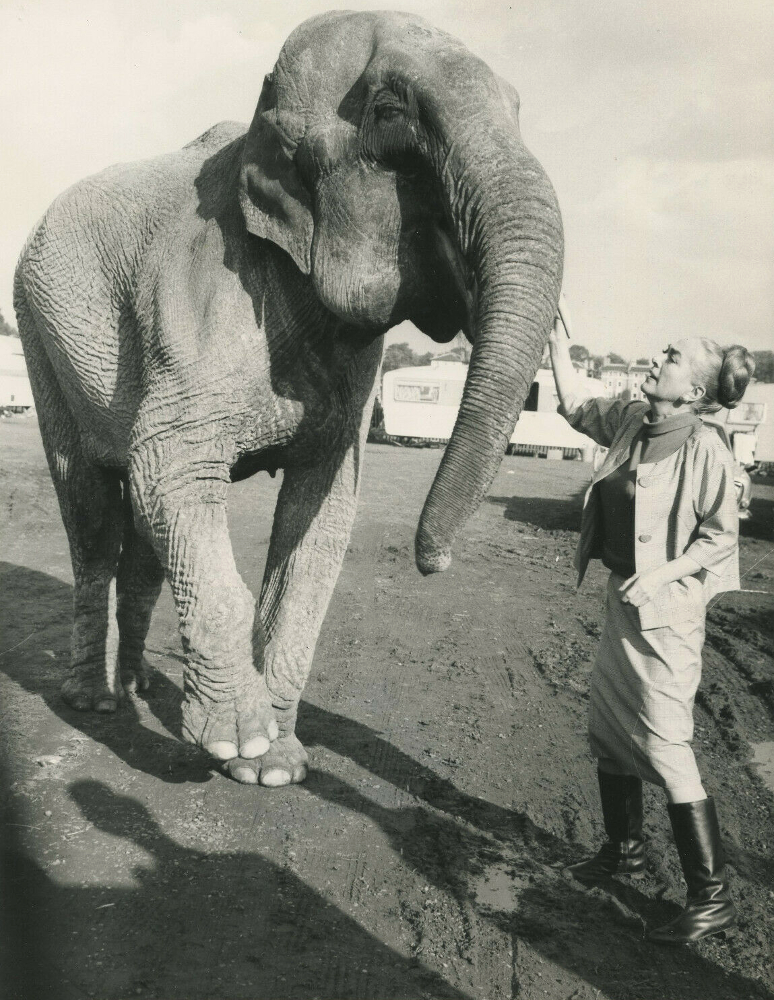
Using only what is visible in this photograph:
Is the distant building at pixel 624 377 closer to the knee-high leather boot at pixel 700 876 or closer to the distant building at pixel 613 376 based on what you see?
the distant building at pixel 613 376

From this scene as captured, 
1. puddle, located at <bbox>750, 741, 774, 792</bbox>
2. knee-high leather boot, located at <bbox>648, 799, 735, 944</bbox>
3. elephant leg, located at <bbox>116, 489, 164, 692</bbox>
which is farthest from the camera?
elephant leg, located at <bbox>116, 489, 164, 692</bbox>

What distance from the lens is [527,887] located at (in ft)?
11.5

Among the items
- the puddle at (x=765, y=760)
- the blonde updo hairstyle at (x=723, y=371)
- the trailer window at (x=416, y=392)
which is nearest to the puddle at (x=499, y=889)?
the puddle at (x=765, y=760)

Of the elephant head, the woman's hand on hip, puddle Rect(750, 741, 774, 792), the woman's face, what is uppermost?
the elephant head

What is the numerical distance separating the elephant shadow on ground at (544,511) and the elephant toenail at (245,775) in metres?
10.0

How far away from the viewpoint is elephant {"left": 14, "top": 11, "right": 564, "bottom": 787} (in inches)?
116

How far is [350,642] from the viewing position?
6.72 metres

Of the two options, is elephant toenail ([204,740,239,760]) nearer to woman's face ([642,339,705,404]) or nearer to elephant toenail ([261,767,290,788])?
elephant toenail ([261,767,290,788])

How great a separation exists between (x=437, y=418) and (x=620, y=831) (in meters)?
28.6

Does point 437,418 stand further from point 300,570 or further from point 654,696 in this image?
point 654,696

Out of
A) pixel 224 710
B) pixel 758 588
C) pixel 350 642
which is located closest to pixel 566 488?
pixel 758 588

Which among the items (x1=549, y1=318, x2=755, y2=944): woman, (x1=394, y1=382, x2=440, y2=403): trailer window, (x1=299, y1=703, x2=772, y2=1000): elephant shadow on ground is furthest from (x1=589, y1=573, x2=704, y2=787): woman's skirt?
(x1=394, y1=382, x2=440, y2=403): trailer window

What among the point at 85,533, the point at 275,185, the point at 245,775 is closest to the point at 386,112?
the point at 275,185

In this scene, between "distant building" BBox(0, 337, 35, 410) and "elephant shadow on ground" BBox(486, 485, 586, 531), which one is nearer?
"elephant shadow on ground" BBox(486, 485, 586, 531)
